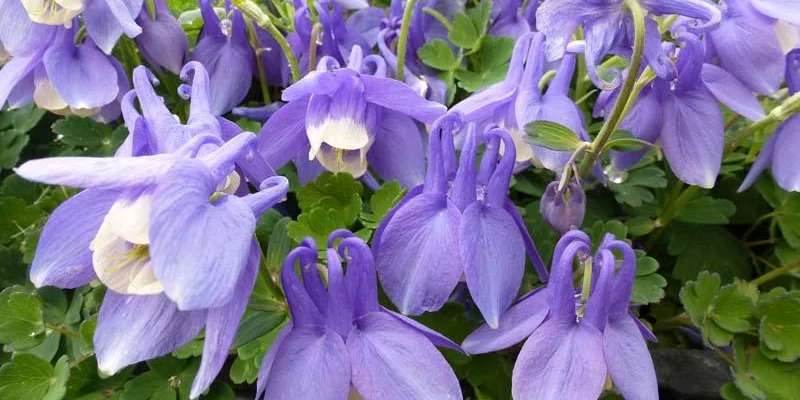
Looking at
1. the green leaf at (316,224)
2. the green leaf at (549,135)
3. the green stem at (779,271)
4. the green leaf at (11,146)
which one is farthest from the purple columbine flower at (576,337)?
the green leaf at (11,146)

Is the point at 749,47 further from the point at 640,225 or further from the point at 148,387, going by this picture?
the point at 148,387

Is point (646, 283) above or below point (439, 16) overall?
below

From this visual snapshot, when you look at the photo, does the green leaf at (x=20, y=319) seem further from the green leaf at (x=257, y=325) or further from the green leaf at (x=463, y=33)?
the green leaf at (x=463, y=33)

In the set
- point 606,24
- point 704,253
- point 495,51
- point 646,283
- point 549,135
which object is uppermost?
point 606,24

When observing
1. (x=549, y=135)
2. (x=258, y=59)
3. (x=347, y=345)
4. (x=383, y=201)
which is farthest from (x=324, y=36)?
(x=347, y=345)

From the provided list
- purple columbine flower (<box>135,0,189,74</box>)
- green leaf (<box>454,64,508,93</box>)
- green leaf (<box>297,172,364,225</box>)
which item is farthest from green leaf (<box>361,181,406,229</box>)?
purple columbine flower (<box>135,0,189,74</box>)

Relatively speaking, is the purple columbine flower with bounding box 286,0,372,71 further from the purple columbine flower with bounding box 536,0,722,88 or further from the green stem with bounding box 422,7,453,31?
the purple columbine flower with bounding box 536,0,722,88

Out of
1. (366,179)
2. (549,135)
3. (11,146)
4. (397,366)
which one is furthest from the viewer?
(11,146)
